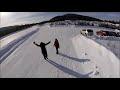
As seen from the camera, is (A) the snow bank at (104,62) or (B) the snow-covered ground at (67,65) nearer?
(A) the snow bank at (104,62)

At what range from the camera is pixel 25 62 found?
13125mm

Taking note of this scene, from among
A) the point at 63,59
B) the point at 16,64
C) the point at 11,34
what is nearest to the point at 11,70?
the point at 16,64

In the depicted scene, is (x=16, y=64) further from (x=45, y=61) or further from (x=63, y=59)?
(x=63, y=59)

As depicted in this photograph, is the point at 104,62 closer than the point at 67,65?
Yes

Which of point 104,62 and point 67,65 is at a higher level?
point 104,62

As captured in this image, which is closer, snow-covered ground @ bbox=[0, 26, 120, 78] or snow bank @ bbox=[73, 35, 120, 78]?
snow bank @ bbox=[73, 35, 120, 78]
